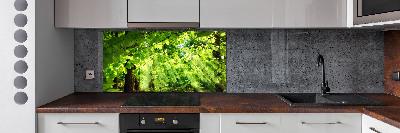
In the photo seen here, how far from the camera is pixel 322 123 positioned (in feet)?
7.42

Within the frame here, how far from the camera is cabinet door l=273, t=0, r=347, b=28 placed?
258 cm

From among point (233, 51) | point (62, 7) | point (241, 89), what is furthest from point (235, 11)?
point (62, 7)

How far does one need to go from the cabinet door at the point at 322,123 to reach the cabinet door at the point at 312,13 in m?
0.65

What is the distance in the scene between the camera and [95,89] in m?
3.02

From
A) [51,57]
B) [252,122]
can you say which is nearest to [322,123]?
[252,122]

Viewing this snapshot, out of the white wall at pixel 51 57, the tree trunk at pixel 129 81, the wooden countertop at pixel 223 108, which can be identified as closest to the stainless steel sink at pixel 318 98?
the wooden countertop at pixel 223 108
